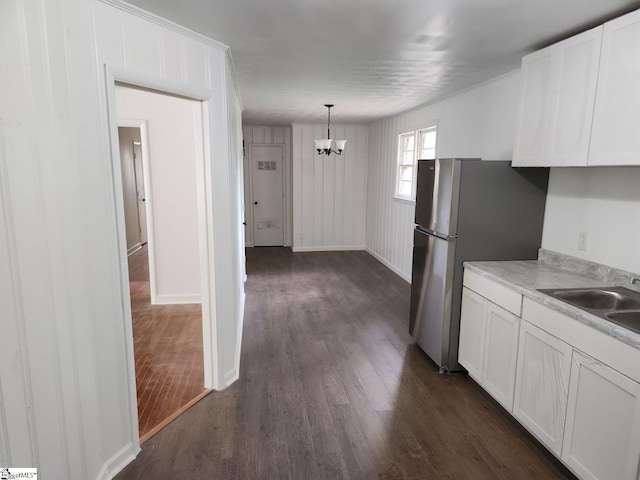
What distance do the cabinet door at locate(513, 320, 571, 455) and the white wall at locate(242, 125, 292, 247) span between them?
6552 millimetres

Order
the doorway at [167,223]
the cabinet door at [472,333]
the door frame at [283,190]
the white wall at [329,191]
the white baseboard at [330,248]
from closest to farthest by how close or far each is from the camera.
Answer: the cabinet door at [472,333], the doorway at [167,223], the white wall at [329,191], the white baseboard at [330,248], the door frame at [283,190]

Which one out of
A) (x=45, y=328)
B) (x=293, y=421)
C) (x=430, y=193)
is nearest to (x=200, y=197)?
(x=45, y=328)

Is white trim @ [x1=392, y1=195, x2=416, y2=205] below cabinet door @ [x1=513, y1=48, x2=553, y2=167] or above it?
below

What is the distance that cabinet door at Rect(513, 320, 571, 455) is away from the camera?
2.16m

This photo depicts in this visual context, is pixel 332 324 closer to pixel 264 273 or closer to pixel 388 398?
pixel 388 398

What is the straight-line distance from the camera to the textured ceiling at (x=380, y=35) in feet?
6.77

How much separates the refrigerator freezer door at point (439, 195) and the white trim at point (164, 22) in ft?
6.03

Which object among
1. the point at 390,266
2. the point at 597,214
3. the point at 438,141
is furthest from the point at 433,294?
the point at 390,266

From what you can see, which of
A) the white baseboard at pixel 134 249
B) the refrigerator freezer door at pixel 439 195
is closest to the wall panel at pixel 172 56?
the refrigerator freezer door at pixel 439 195

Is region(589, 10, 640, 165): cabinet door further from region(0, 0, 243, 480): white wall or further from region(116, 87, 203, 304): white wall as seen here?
region(116, 87, 203, 304): white wall

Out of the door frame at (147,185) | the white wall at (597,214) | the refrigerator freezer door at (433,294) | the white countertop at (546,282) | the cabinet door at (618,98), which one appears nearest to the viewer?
the white countertop at (546,282)

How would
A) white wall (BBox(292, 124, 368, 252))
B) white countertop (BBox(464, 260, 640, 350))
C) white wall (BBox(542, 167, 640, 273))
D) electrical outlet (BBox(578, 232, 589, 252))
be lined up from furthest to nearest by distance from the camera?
white wall (BBox(292, 124, 368, 252)) < electrical outlet (BBox(578, 232, 589, 252)) < white wall (BBox(542, 167, 640, 273)) < white countertop (BBox(464, 260, 640, 350))
